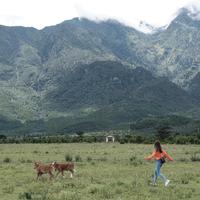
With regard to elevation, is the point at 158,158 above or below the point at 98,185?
above

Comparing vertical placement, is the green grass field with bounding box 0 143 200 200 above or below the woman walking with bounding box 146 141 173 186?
below

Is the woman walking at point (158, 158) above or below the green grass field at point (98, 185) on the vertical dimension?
above

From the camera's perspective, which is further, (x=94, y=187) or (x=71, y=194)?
(x=94, y=187)

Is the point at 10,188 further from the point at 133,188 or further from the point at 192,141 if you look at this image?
the point at 192,141

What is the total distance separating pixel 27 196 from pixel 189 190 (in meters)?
8.94

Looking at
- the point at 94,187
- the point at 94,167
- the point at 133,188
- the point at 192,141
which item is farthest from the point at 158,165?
the point at 192,141

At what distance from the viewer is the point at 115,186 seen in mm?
28297

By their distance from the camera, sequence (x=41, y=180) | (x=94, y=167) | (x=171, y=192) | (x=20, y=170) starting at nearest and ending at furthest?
(x=171, y=192) < (x=41, y=180) < (x=20, y=170) < (x=94, y=167)

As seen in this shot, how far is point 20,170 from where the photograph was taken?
126 feet

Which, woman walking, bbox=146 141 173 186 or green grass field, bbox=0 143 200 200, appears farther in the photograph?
woman walking, bbox=146 141 173 186

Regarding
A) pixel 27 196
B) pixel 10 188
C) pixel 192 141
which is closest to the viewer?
pixel 27 196

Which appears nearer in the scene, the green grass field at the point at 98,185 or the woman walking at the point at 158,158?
the green grass field at the point at 98,185

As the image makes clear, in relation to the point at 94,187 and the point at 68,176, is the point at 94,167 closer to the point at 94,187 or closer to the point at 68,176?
the point at 68,176

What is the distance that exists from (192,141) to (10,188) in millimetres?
74365
